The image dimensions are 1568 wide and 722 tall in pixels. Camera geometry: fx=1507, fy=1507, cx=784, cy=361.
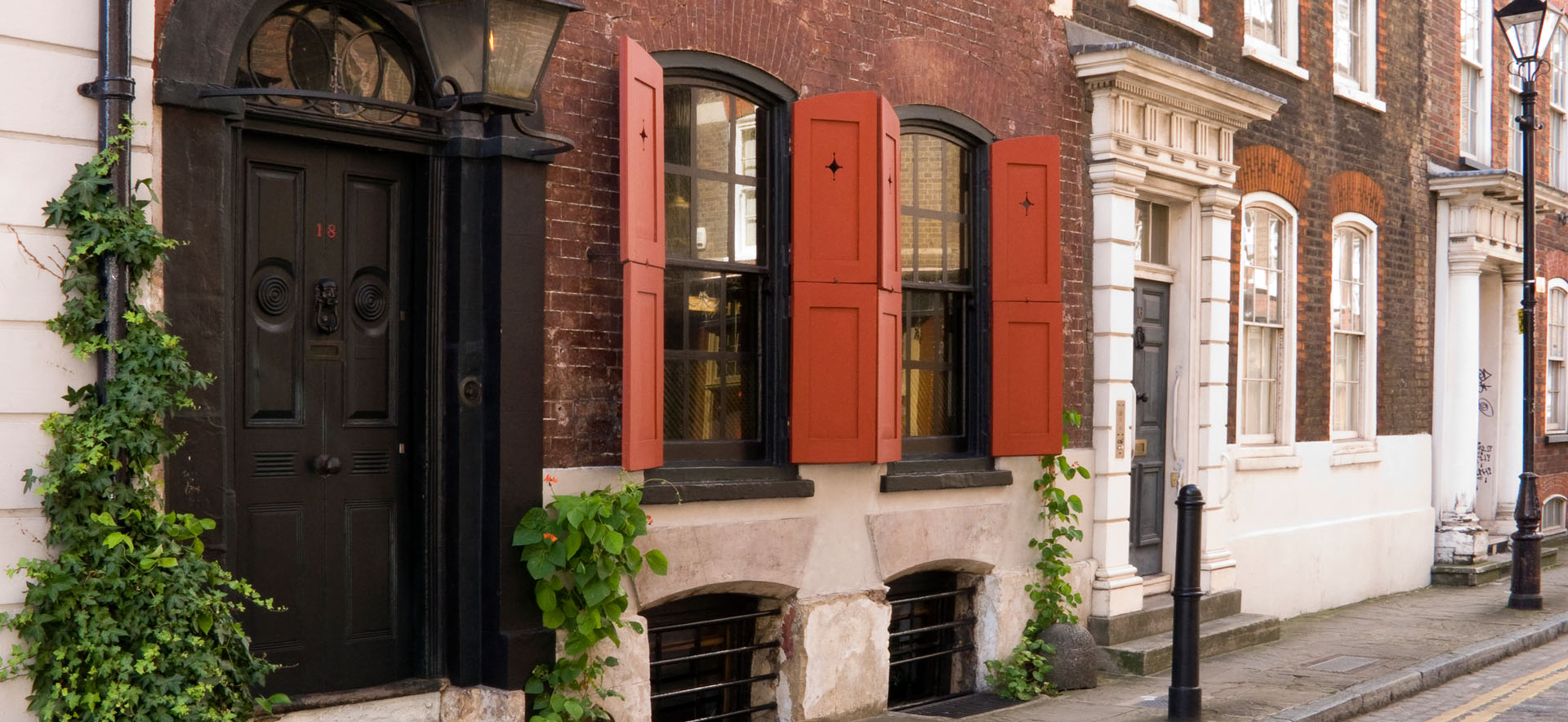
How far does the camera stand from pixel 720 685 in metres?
7.61

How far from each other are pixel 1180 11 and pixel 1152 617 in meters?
4.43

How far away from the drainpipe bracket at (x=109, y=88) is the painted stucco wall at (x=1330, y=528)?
867 cm

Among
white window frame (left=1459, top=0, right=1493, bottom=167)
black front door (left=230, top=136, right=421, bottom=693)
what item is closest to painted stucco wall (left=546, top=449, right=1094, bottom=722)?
black front door (left=230, top=136, right=421, bottom=693)

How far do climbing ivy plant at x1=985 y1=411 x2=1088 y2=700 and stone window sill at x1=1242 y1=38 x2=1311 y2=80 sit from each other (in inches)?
153

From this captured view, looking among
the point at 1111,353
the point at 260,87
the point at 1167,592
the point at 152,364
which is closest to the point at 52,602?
the point at 152,364

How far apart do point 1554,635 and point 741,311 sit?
25.8 feet

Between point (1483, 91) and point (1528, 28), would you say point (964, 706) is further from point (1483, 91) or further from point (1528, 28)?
point (1483, 91)

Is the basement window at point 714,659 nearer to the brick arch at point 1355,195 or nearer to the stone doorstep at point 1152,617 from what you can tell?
the stone doorstep at point 1152,617

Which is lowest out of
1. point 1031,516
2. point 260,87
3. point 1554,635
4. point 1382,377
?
point 1554,635

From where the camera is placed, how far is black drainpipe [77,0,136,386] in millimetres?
5145

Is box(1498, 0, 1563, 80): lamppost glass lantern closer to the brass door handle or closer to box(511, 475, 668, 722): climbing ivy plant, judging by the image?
box(511, 475, 668, 722): climbing ivy plant

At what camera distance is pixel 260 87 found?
572 cm

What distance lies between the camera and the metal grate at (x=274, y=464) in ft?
19.2

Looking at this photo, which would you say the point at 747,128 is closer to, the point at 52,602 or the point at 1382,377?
the point at 52,602
